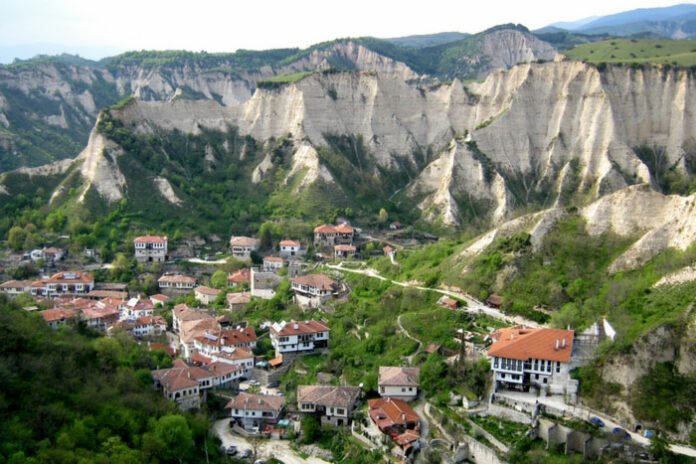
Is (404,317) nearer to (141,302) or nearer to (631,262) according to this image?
(631,262)

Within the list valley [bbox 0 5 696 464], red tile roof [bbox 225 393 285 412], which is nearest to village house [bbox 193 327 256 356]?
valley [bbox 0 5 696 464]

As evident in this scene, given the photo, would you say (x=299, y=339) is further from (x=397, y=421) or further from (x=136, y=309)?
(x=136, y=309)

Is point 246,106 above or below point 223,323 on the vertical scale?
above

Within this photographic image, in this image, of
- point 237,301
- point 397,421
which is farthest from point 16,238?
point 397,421

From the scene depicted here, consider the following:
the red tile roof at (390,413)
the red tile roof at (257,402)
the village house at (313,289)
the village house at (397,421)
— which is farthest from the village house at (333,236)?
the village house at (397,421)

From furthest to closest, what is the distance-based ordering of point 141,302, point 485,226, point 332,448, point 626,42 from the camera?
1. point 626,42
2. point 485,226
3. point 141,302
4. point 332,448

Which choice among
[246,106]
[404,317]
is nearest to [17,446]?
[404,317]

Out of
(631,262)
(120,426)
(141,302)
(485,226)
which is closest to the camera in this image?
(120,426)

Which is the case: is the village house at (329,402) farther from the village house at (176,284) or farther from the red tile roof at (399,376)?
the village house at (176,284)
